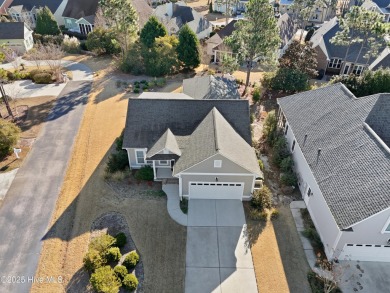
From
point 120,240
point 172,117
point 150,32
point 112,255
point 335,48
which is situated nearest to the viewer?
point 112,255

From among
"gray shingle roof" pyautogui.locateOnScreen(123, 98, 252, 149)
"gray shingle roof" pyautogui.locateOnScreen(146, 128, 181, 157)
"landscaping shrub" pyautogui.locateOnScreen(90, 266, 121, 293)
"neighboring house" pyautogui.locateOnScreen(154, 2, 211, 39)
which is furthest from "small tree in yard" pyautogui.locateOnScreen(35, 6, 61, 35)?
"landscaping shrub" pyautogui.locateOnScreen(90, 266, 121, 293)

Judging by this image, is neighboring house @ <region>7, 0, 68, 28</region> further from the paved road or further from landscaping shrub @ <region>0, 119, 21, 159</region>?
landscaping shrub @ <region>0, 119, 21, 159</region>

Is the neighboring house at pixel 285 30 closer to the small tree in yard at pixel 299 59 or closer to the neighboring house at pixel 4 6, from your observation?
the small tree in yard at pixel 299 59

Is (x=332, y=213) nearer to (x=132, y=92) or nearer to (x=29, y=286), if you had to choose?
(x=29, y=286)

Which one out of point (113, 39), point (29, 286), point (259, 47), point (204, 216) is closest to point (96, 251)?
point (29, 286)

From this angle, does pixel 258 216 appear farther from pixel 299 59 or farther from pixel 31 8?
pixel 31 8

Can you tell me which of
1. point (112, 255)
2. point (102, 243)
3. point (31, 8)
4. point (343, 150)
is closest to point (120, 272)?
point (112, 255)
